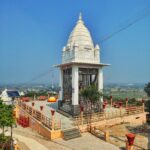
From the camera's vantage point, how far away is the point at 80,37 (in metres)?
22.8

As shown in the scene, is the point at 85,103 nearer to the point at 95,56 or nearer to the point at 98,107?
the point at 98,107

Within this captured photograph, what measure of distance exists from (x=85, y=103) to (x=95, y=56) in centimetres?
459

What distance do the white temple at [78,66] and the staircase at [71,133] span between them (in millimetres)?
3426

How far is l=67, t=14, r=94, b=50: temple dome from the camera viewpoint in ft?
73.9

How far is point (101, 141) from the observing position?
16156 mm

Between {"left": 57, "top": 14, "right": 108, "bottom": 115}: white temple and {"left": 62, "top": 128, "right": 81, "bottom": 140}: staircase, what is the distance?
A: 3426 mm

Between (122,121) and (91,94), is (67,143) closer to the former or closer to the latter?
(91,94)

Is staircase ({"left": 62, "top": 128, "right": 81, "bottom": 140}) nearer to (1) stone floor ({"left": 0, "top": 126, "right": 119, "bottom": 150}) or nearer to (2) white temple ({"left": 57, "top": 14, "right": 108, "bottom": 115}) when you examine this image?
(1) stone floor ({"left": 0, "top": 126, "right": 119, "bottom": 150})

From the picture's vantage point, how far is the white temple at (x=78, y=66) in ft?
70.9

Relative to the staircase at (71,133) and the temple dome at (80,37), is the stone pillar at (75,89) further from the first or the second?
the staircase at (71,133)

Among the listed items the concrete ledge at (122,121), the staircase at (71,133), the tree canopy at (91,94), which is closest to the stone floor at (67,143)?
the staircase at (71,133)

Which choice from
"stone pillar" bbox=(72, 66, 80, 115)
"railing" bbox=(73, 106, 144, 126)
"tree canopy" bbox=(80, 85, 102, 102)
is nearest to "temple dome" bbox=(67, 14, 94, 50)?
"stone pillar" bbox=(72, 66, 80, 115)

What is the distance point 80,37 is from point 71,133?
9427 millimetres

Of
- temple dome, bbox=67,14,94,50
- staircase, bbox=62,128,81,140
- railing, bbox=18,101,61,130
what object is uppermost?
temple dome, bbox=67,14,94,50
